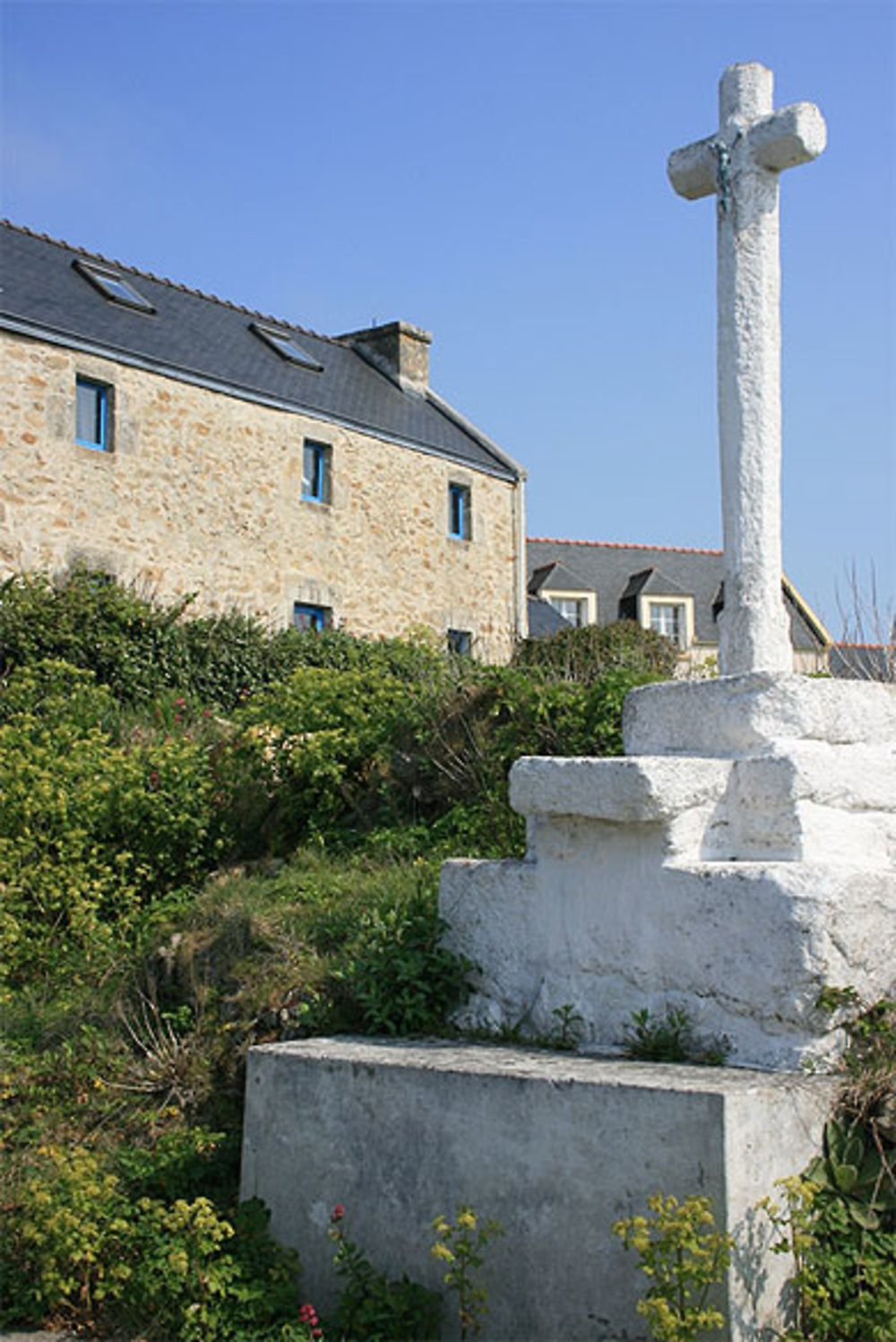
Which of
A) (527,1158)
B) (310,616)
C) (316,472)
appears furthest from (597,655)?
(316,472)

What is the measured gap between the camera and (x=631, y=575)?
1441 inches

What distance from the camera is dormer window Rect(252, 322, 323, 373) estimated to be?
21594mm

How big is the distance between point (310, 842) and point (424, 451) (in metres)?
15.2

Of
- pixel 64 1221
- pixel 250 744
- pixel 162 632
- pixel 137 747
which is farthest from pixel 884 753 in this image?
pixel 162 632

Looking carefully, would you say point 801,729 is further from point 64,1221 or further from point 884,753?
point 64,1221

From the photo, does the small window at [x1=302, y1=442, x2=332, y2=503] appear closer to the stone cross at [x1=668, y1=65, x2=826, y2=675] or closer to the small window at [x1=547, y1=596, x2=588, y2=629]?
the small window at [x1=547, y1=596, x2=588, y2=629]

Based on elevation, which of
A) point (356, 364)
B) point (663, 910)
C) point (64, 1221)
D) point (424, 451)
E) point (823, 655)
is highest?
point (356, 364)

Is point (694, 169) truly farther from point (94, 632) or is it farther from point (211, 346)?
point (211, 346)

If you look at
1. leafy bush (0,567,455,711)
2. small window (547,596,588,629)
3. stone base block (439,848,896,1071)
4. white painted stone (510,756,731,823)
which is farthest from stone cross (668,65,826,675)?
small window (547,596,588,629)

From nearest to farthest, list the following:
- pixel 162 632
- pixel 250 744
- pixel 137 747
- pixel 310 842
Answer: pixel 310 842 < pixel 250 744 < pixel 137 747 < pixel 162 632

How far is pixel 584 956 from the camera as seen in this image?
181 inches

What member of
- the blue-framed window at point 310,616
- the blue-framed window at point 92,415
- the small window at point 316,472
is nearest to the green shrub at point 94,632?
the blue-framed window at point 92,415

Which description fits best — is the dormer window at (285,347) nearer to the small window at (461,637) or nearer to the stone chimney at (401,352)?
the stone chimney at (401,352)

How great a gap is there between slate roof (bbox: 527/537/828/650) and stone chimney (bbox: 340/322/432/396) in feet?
36.2
